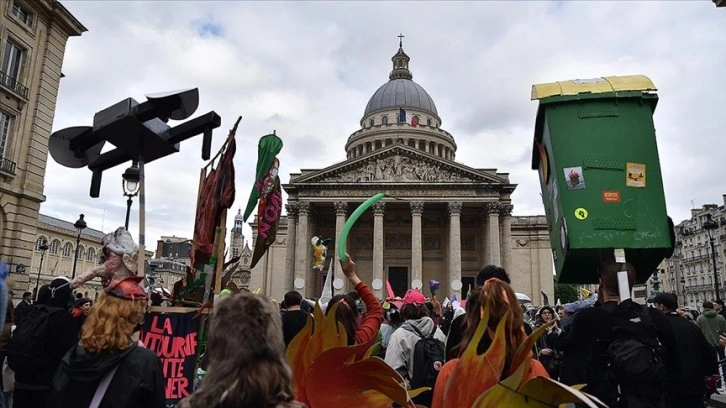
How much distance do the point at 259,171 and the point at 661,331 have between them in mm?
3742

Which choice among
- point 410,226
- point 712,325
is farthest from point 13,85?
point 410,226

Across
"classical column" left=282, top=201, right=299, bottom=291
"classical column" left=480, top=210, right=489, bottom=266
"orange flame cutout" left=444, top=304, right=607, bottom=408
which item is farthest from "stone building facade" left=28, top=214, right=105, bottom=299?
"orange flame cutout" left=444, top=304, right=607, bottom=408

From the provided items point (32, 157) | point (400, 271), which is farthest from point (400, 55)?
point (32, 157)

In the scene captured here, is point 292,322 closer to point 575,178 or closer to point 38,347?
point 38,347

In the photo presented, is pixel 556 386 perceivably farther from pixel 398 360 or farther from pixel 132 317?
pixel 398 360

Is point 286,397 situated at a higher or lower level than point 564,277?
lower

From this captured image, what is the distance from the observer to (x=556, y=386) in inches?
78.4

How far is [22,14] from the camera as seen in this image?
763 inches

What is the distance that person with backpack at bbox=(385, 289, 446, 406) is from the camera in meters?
4.62

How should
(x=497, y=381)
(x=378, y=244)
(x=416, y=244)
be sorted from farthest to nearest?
1. (x=378, y=244)
2. (x=416, y=244)
3. (x=497, y=381)

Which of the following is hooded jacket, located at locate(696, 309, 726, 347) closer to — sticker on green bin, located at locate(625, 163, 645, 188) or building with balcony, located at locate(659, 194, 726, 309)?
sticker on green bin, located at locate(625, 163, 645, 188)

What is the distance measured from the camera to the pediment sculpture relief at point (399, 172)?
39.8 m

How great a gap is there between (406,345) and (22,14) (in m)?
22.1

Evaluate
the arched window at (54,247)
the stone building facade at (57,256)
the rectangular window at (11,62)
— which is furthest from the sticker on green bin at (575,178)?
the arched window at (54,247)
